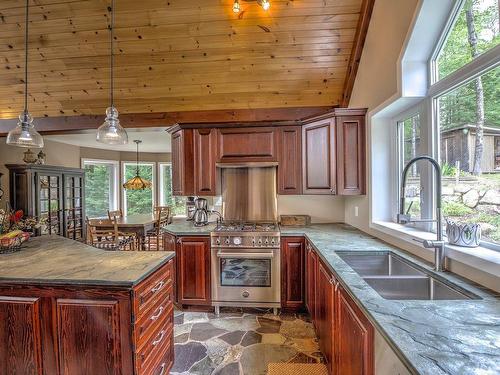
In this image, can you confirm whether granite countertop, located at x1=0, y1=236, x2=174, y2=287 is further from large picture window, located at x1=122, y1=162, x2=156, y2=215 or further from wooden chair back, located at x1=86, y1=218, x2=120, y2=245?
large picture window, located at x1=122, y1=162, x2=156, y2=215

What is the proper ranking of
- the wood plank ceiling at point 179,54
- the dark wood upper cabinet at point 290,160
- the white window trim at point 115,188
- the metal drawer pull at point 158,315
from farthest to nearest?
the white window trim at point 115,188
the dark wood upper cabinet at point 290,160
the wood plank ceiling at point 179,54
the metal drawer pull at point 158,315

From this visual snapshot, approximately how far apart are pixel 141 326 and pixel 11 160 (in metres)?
5.21

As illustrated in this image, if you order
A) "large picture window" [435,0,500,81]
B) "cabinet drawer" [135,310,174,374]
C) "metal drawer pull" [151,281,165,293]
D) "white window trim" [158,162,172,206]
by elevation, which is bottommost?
"cabinet drawer" [135,310,174,374]

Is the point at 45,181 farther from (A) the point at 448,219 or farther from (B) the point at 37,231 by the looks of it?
(A) the point at 448,219

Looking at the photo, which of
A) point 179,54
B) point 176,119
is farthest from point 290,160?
point 179,54

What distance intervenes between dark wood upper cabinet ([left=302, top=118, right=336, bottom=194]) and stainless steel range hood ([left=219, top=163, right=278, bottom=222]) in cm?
52

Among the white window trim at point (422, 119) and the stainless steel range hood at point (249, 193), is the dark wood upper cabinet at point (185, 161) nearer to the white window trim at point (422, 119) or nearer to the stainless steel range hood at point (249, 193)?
the stainless steel range hood at point (249, 193)

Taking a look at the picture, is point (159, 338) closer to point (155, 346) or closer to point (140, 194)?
point (155, 346)

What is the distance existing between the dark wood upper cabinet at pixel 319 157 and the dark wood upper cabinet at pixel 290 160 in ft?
0.22

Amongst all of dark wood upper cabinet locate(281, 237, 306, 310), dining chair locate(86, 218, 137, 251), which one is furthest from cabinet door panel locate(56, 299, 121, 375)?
dining chair locate(86, 218, 137, 251)

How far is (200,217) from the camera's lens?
11.3 feet

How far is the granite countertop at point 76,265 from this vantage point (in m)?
1.46

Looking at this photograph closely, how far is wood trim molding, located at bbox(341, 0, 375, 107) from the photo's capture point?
2536mm

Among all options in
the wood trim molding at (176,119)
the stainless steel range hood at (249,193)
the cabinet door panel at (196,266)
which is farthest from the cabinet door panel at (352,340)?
the wood trim molding at (176,119)
